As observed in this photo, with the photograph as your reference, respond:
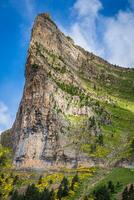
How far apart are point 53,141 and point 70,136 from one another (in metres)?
7.35

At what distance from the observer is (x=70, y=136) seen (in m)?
191

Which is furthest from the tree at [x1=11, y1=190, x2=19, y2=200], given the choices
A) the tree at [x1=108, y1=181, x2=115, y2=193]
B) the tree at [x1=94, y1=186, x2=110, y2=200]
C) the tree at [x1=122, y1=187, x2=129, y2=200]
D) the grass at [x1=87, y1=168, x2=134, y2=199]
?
the tree at [x1=122, y1=187, x2=129, y2=200]

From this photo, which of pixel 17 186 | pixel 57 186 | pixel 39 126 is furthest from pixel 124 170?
pixel 39 126

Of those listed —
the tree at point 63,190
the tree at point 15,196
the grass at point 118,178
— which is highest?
the grass at point 118,178

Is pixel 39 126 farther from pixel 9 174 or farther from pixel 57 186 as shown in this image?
pixel 57 186

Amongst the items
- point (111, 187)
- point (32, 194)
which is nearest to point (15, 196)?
point (32, 194)

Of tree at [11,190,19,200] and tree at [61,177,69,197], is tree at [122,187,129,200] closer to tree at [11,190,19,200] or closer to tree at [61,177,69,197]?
tree at [61,177,69,197]

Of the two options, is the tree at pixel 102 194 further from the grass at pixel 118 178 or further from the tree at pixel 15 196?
the tree at pixel 15 196

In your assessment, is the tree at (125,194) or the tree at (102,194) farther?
the tree at (102,194)

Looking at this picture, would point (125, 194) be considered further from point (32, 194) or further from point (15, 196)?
point (15, 196)

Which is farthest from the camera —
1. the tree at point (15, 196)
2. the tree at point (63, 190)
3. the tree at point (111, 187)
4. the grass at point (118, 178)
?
the grass at point (118, 178)

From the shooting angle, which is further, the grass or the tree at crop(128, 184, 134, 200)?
the grass

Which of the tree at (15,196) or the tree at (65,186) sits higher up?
the tree at (65,186)

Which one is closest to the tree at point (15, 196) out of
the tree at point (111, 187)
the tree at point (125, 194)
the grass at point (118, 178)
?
the grass at point (118, 178)
